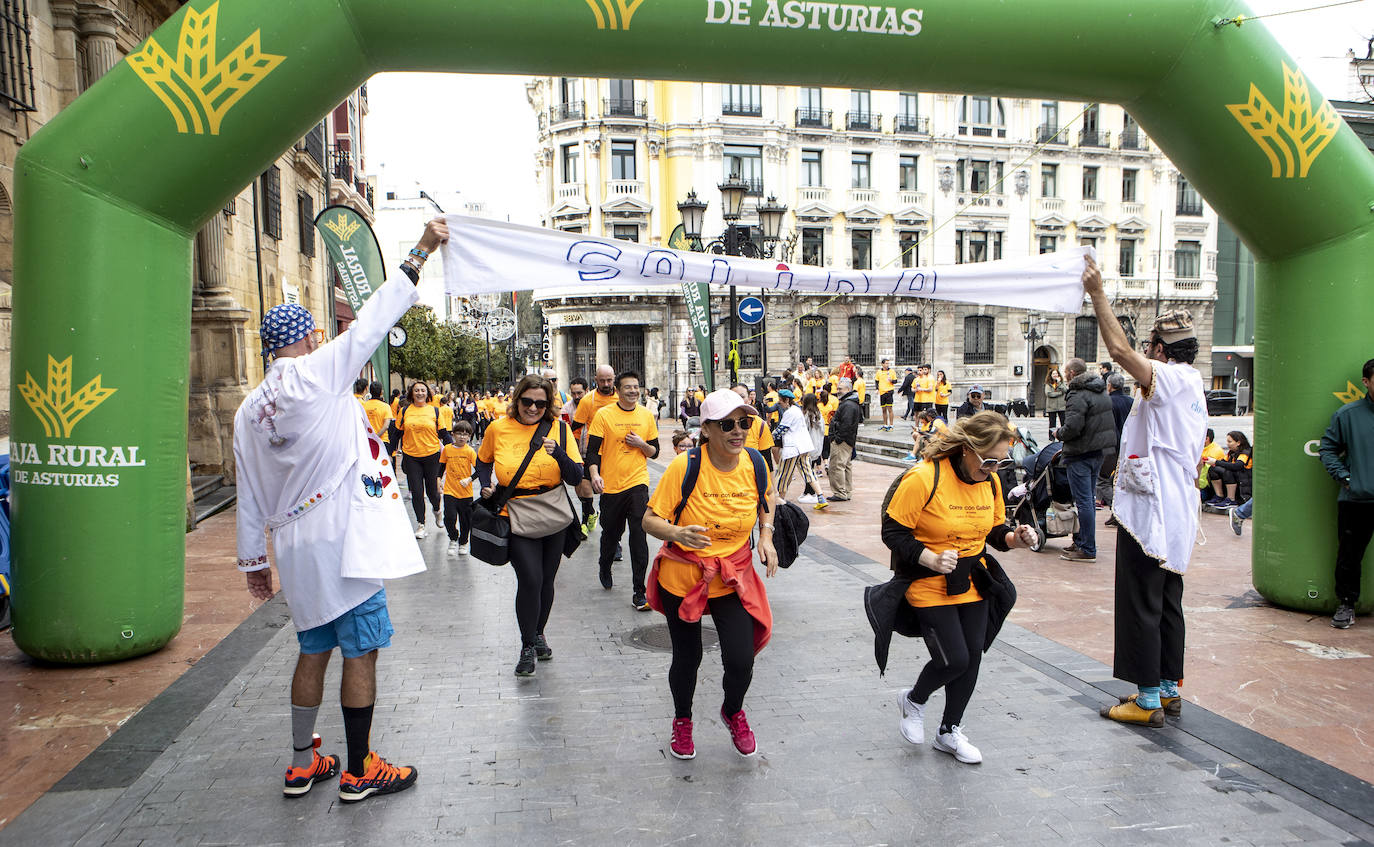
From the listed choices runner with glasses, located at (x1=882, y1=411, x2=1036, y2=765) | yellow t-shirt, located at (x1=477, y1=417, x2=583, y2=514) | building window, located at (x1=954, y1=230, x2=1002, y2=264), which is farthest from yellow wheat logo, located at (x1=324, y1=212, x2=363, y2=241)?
building window, located at (x1=954, y1=230, x2=1002, y2=264)

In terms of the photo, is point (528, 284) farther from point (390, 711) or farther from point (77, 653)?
point (77, 653)

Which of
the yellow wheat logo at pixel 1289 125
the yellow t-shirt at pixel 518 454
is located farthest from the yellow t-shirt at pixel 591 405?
the yellow wheat logo at pixel 1289 125

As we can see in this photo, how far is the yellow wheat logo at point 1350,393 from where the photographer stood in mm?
6188

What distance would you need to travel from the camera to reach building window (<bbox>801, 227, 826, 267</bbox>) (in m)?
44.9

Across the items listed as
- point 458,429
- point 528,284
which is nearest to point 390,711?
point 528,284

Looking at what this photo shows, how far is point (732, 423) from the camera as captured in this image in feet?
13.2

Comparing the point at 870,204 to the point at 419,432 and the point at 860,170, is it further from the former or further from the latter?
the point at 419,432

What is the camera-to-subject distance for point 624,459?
24.1 feet

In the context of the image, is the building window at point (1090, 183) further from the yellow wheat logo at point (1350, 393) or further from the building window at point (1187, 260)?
the yellow wheat logo at point (1350, 393)

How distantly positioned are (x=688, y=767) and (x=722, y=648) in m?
0.54

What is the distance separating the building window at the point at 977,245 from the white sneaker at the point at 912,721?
44.5 meters

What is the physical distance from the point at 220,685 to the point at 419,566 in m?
2.26

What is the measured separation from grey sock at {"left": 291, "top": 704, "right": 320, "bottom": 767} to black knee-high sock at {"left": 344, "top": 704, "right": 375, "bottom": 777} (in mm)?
189

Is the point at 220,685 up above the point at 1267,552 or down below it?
below
